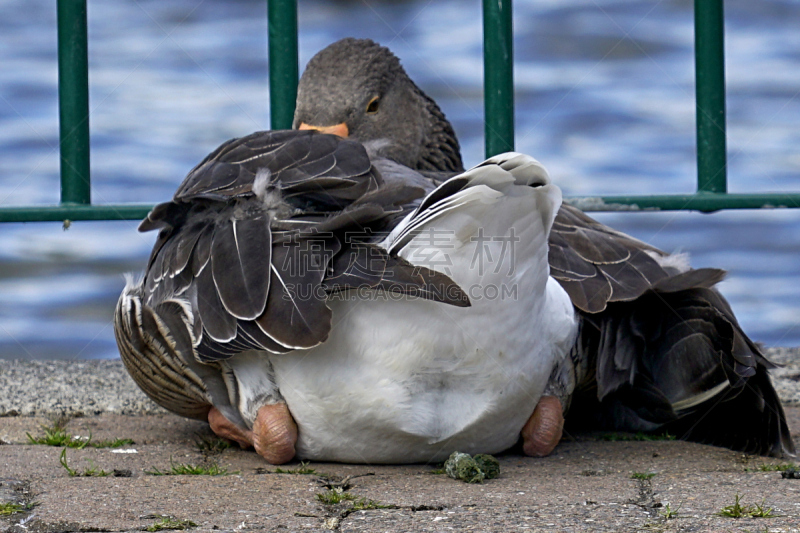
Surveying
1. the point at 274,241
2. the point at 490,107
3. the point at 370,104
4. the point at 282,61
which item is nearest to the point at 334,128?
the point at 370,104

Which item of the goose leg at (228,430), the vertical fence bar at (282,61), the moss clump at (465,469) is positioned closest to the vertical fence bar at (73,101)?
the vertical fence bar at (282,61)

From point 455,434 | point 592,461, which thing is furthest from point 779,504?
point 455,434

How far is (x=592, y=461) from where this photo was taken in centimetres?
273

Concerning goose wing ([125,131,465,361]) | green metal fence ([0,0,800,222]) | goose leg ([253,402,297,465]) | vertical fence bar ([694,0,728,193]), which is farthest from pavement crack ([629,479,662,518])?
vertical fence bar ([694,0,728,193])

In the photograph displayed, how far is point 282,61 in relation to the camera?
412cm

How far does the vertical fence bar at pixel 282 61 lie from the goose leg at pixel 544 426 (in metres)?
2.03

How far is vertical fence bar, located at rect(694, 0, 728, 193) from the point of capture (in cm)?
403

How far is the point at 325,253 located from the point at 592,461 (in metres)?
1.13

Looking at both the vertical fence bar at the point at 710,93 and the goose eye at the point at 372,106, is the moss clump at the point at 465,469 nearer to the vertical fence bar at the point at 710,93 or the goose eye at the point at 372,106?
the goose eye at the point at 372,106

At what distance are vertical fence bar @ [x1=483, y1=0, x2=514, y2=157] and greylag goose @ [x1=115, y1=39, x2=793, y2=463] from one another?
1139mm

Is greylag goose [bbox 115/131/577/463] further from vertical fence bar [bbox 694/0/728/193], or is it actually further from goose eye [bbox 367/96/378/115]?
vertical fence bar [bbox 694/0/728/193]

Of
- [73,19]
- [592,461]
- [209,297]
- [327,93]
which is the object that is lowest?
[592,461]

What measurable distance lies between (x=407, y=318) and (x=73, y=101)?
2517 millimetres

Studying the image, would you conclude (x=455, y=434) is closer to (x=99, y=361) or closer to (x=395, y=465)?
(x=395, y=465)
